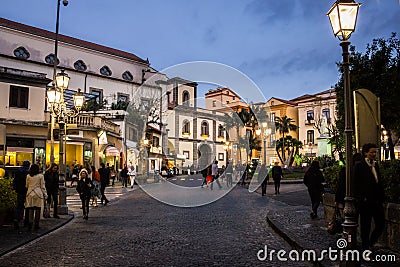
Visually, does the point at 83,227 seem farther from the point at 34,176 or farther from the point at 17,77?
the point at 17,77

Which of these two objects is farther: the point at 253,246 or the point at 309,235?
the point at 309,235

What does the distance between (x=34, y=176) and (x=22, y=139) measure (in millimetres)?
24057

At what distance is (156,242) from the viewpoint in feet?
29.9

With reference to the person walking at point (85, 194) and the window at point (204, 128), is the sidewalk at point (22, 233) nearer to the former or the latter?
the person walking at point (85, 194)

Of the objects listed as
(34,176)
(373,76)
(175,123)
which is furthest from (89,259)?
(373,76)

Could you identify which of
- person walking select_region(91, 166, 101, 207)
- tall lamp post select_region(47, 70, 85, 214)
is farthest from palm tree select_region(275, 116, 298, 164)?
tall lamp post select_region(47, 70, 85, 214)

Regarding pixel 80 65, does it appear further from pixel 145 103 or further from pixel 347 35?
pixel 347 35

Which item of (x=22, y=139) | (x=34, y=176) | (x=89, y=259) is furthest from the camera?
(x=22, y=139)

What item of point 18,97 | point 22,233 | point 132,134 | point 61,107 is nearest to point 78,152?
point 18,97

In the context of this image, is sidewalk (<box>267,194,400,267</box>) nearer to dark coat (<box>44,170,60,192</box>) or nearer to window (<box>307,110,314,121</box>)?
dark coat (<box>44,170,60,192</box>)

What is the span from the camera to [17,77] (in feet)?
109

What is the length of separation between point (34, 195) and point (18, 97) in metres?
25.1

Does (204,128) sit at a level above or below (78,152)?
above

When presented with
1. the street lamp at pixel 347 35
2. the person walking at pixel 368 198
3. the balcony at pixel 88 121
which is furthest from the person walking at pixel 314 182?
the balcony at pixel 88 121
